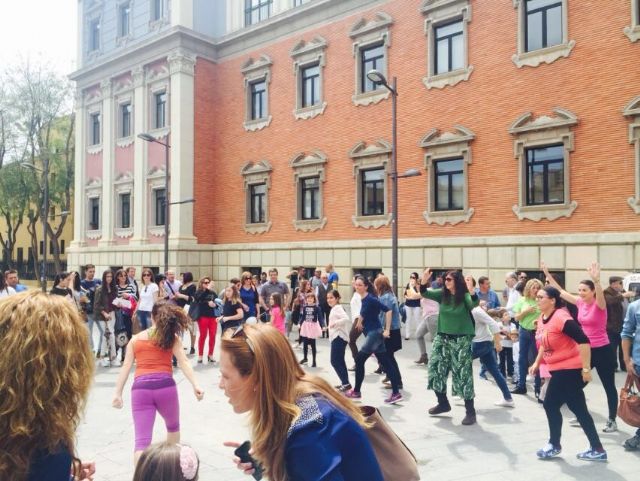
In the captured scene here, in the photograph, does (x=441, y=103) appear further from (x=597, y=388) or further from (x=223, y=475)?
(x=223, y=475)

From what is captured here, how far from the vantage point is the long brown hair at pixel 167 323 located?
541cm

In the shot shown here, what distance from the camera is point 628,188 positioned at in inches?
632

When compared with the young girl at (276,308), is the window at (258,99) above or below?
above

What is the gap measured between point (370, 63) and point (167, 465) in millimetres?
21419

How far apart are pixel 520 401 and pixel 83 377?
26.0 ft

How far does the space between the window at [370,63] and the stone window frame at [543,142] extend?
19.4ft

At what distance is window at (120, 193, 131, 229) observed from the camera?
30.0 m

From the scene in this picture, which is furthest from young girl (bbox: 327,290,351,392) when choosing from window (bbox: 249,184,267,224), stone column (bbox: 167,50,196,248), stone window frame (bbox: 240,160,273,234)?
stone column (bbox: 167,50,196,248)

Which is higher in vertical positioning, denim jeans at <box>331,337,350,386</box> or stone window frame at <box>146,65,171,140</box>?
stone window frame at <box>146,65,171,140</box>

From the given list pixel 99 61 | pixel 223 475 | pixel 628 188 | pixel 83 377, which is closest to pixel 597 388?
pixel 223 475

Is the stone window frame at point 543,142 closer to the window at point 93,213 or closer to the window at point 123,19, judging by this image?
the window at point 123,19

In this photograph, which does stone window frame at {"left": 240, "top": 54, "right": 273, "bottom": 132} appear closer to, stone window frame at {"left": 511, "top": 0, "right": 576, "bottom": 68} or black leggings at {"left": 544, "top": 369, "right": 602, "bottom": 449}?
stone window frame at {"left": 511, "top": 0, "right": 576, "bottom": 68}

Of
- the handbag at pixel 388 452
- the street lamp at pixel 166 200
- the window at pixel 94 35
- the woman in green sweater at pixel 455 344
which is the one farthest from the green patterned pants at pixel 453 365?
the window at pixel 94 35

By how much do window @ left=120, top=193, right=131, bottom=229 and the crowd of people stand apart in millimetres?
16601
